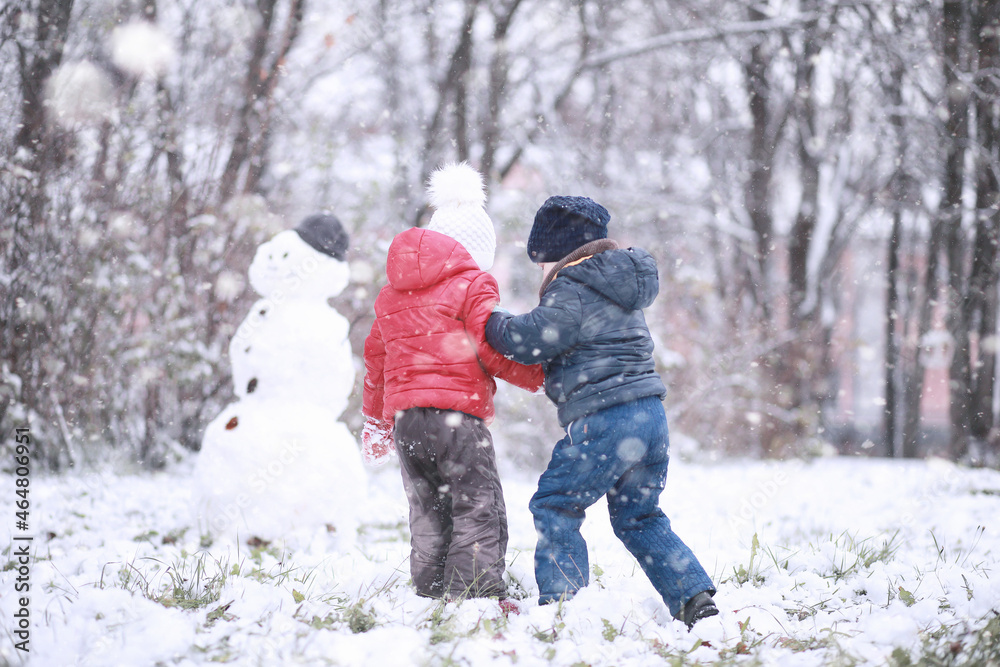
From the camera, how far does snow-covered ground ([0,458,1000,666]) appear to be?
193 centimetres

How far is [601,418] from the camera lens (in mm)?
2352

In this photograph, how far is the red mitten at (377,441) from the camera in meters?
2.80

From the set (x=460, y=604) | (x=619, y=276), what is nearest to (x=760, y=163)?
(x=619, y=276)

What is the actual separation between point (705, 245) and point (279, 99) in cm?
751

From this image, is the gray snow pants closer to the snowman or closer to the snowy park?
the snowy park

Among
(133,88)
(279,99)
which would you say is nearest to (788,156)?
(279,99)

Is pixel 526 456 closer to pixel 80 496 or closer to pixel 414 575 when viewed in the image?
pixel 80 496

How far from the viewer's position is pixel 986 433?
6.84 m

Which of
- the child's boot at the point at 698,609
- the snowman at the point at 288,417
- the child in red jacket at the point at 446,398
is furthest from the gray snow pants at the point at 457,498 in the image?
the snowman at the point at 288,417

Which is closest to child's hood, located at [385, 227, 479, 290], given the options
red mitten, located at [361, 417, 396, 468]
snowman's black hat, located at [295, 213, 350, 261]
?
red mitten, located at [361, 417, 396, 468]

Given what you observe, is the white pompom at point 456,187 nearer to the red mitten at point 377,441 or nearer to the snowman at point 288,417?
the red mitten at point 377,441

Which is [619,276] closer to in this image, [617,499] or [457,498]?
[617,499]

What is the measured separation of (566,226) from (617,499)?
41.1 inches

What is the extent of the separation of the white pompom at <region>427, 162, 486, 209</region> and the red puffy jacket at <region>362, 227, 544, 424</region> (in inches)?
8.9
